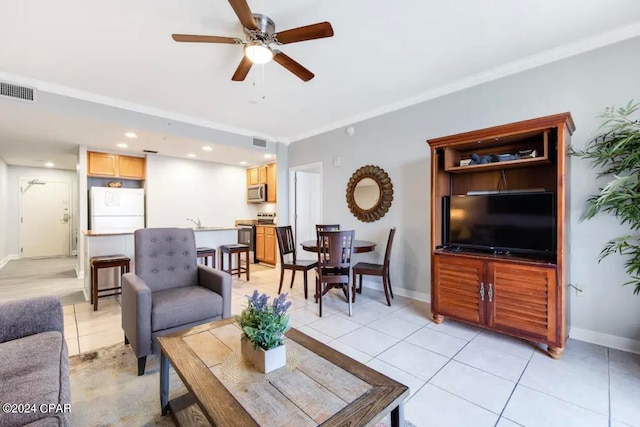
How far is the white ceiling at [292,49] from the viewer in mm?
2145

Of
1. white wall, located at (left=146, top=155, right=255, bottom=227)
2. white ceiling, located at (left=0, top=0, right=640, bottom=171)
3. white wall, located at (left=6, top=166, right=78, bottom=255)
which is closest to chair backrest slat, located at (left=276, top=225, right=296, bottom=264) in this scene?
white ceiling, located at (left=0, top=0, right=640, bottom=171)

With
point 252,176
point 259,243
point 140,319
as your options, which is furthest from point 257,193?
point 140,319

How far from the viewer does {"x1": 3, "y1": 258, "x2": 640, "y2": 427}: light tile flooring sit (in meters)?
1.65

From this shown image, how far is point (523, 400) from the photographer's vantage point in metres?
1.76

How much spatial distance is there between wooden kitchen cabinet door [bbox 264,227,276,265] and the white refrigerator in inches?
99.3

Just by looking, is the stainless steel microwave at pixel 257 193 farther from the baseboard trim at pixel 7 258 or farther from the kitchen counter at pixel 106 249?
the baseboard trim at pixel 7 258

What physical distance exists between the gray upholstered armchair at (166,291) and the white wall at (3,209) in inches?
257

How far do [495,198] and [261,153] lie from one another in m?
4.14

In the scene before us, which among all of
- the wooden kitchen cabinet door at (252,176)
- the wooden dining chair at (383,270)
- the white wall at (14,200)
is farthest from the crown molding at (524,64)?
the white wall at (14,200)

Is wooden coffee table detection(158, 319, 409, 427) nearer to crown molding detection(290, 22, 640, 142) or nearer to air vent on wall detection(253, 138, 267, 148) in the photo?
crown molding detection(290, 22, 640, 142)

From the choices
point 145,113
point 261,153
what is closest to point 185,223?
point 261,153

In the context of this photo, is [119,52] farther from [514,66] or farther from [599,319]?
[599,319]

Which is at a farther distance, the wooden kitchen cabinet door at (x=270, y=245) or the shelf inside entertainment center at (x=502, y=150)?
the wooden kitchen cabinet door at (x=270, y=245)

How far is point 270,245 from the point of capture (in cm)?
609
